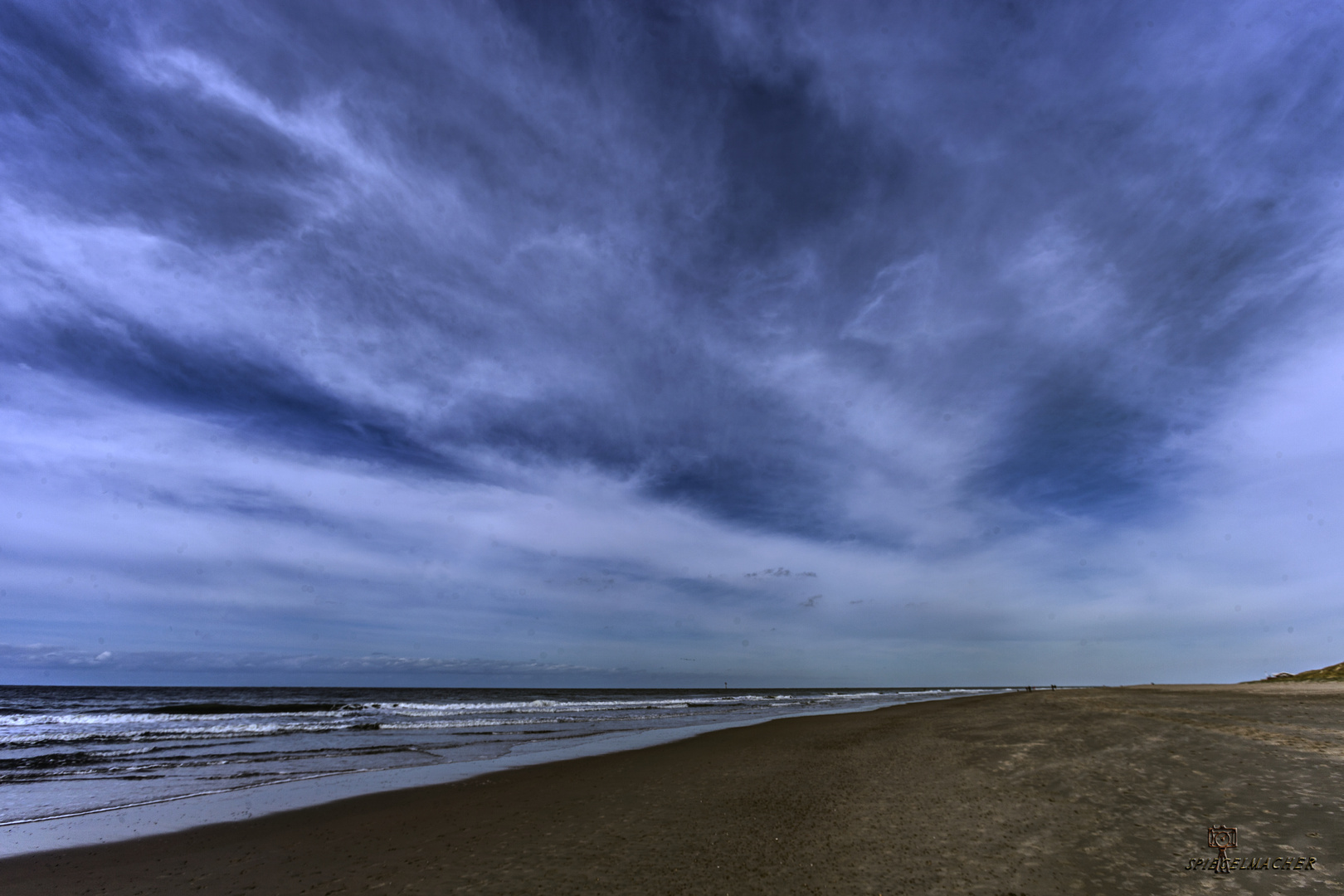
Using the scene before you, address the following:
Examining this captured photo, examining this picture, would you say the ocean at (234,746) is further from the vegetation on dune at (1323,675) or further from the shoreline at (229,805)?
the vegetation on dune at (1323,675)

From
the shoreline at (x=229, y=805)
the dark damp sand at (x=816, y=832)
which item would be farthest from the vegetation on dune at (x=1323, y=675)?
the shoreline at (x=229, y=805)

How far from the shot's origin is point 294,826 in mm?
10953

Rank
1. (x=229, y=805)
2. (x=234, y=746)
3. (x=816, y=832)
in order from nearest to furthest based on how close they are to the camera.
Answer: (x=816, y=832), (x=229, y=805), (x=234, y=746)

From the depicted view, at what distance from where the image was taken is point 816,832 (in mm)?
9172

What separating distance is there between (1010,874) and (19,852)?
1575 cm

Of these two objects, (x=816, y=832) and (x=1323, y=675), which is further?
(x=1323, y=675)

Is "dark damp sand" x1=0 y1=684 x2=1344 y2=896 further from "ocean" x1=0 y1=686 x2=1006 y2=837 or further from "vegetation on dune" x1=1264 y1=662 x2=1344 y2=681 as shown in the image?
"vegetation on dune" x1=1264 y1=662 x2=1344 y2=681

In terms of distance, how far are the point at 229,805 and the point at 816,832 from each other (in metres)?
13.4

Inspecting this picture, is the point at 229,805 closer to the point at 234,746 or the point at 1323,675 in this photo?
the point at 234,746

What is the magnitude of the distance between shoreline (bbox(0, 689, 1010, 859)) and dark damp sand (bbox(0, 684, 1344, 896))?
70cm

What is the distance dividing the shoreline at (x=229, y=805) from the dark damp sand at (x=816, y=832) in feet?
2.31

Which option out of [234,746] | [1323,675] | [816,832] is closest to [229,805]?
[816,832]

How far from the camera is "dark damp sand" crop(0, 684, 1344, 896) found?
7133mm

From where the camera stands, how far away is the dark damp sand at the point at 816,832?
281 inches
